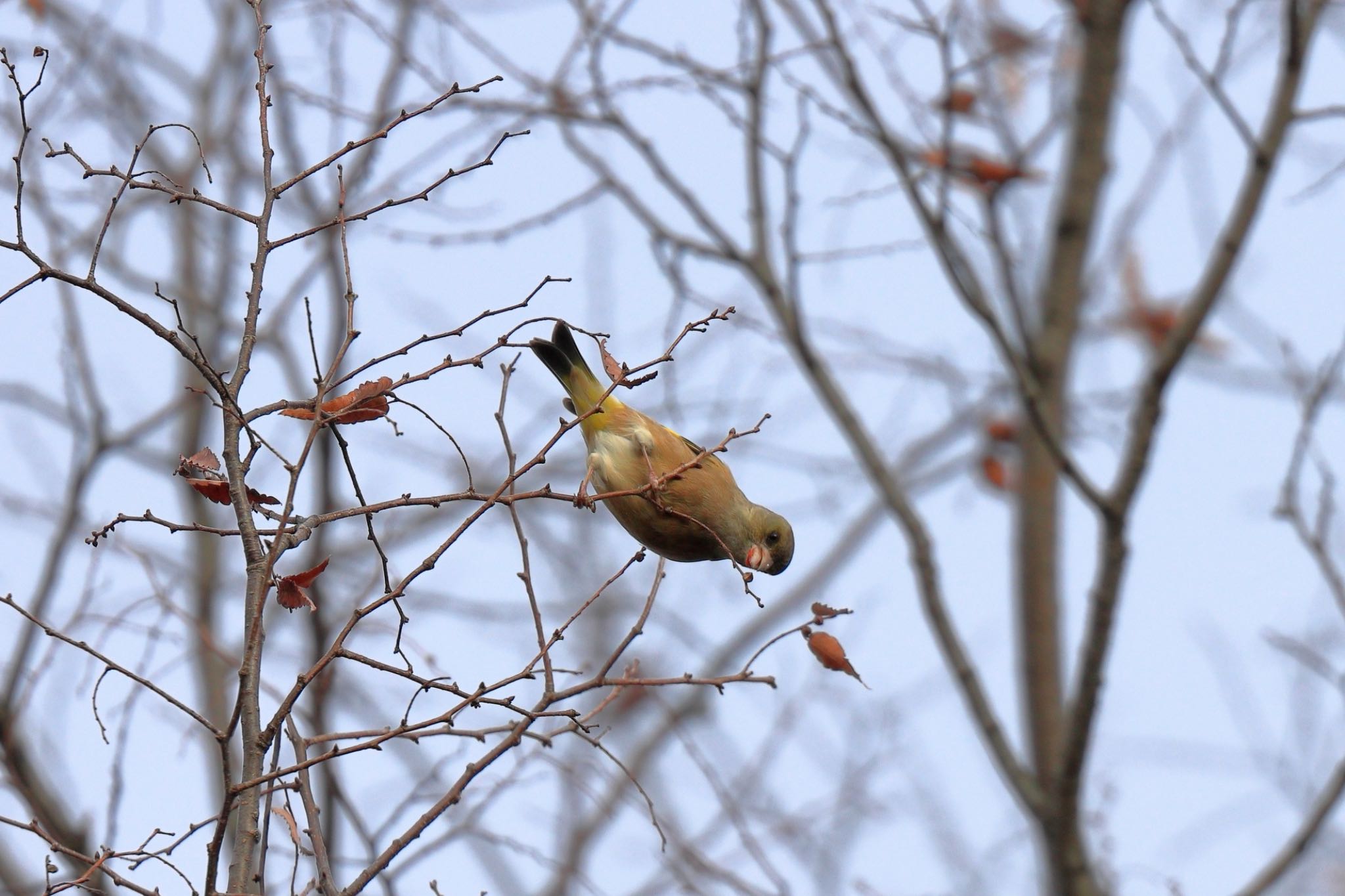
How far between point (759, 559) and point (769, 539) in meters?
0.16

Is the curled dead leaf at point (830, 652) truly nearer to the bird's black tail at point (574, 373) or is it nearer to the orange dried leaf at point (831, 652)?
the orange dried leaf at point (831, 652)

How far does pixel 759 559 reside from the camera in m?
3.85

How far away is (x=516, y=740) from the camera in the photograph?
2121mm

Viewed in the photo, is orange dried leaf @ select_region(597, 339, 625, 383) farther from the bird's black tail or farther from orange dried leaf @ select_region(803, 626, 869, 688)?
the bird's black tail

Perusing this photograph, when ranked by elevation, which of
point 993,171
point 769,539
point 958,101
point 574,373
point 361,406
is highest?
point 958,101

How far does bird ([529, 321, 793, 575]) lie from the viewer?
11.8 ft

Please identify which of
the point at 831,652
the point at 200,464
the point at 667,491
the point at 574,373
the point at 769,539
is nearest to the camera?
the point at 200,464

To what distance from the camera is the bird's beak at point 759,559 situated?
383cm

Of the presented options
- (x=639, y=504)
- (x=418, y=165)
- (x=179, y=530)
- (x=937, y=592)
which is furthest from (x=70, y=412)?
(x=179, y=530)

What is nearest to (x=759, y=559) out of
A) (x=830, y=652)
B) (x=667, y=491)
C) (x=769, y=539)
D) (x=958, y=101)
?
(x=769, y=539)

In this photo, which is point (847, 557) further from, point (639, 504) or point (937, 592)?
point (639, 504)

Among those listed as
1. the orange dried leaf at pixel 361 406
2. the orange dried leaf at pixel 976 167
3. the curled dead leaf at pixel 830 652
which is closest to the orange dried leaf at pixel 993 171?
the orange dried leaf at pixel 976 167

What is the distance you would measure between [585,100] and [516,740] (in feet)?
11.9

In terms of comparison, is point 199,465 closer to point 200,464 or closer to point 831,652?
point 200,464
